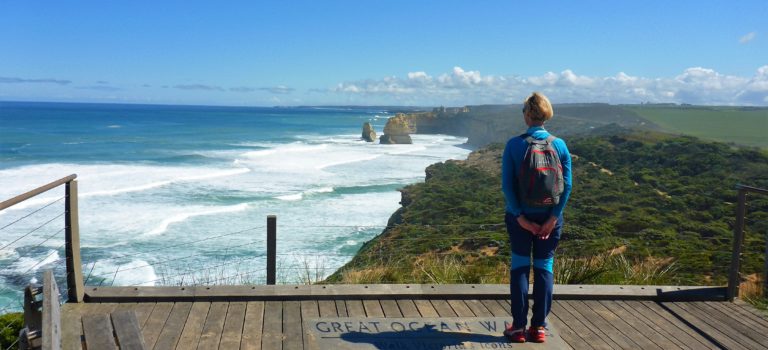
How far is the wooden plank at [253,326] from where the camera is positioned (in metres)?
3.87

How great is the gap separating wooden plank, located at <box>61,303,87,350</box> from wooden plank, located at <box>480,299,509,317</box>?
2.70 metres

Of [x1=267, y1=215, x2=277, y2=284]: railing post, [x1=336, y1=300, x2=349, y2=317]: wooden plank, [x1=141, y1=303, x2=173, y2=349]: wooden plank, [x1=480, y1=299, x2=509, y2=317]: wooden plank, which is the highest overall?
[x1=267, y1=215, x2=277, y2=284]: railing post

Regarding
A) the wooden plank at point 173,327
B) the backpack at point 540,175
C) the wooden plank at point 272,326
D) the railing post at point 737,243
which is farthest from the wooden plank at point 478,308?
the railing post at point 737,243

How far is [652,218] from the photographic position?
1745cm

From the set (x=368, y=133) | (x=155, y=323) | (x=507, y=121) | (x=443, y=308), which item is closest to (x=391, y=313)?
(x=443, y=308)

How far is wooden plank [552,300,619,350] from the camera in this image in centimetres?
409

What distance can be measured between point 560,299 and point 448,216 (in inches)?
547

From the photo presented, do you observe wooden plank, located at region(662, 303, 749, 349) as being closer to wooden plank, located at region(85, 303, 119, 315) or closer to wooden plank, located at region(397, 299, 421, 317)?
wooden plank, located at region(397, 299, 421, 317)

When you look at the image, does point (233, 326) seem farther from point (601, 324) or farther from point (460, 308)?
point (601, 324)

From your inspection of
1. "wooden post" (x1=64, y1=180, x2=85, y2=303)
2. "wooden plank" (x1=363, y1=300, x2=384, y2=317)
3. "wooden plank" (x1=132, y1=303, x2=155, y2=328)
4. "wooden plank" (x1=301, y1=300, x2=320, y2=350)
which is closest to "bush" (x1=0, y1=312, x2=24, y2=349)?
"wooden post" (x1=64, y1=180, x2=85, y2=303)

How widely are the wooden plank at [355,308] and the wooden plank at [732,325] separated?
8.33ft

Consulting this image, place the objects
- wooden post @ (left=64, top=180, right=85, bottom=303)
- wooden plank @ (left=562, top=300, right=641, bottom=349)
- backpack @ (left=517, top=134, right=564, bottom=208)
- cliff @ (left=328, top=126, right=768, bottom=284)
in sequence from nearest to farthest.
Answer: backpack @ (left=517, top=134, right=564, bottom=208) < wooden plank @ (left=562, top=300, right=641, bottom=349) < wooden post @ (left=64, top=180, right=85, bottom=303) < cliff @ (left=328, top=126, right=768, bottom=284)

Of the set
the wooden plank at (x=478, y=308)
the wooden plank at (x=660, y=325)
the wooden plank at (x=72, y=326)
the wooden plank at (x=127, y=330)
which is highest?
the wooden plank at (x=127, y=330)

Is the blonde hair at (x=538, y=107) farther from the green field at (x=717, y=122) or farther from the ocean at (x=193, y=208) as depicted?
the green field at (x=717, y=122)
